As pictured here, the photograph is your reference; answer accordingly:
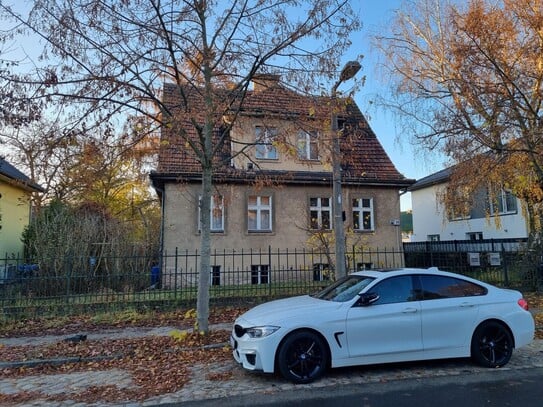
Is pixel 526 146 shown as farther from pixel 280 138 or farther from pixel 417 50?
pixel 280 138

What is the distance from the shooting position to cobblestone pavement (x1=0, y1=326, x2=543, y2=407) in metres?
5.30

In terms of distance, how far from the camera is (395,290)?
611 centimetres

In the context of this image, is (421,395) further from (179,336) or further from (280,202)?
(280,202)

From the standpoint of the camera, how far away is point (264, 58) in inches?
318

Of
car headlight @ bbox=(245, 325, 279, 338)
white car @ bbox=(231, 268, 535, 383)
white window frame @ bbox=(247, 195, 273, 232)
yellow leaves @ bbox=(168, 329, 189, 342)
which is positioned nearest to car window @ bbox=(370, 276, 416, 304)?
white car @ bbox=(231, 268, 535, 383)

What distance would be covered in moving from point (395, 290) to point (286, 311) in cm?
169

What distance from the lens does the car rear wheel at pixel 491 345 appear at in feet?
20.0

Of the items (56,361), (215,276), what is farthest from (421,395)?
(215,276)

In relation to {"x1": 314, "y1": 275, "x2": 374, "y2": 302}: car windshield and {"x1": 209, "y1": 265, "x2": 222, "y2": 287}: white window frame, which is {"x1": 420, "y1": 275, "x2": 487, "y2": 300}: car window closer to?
{"x1": 314, "y1": 275, "x2": 374, "y2": 302}: car windshield

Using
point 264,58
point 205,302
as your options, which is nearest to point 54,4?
point 264,58

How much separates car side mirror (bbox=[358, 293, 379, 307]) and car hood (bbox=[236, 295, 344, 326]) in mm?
282

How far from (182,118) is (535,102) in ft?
32.1

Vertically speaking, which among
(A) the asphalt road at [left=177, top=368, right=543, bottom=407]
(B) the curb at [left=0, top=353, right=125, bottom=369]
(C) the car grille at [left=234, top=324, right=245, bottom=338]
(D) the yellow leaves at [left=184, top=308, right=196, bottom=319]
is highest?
(C) the car grille at [left=234, top=324, right=245, bottom=338]

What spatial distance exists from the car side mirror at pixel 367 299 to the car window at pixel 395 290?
89mm
